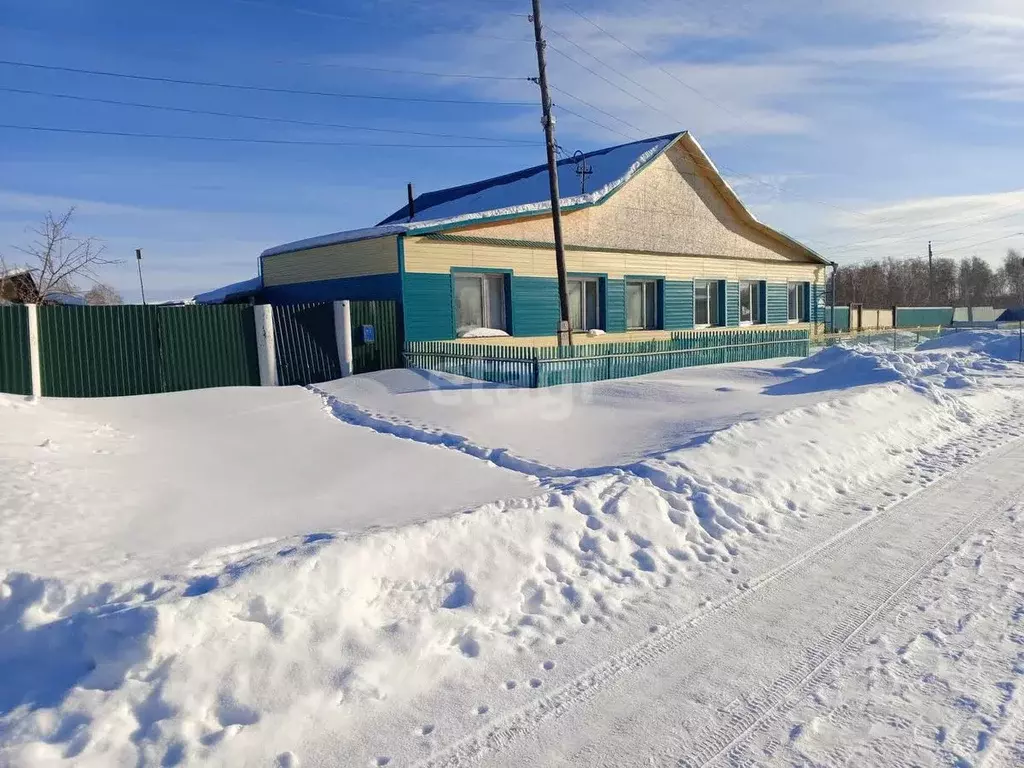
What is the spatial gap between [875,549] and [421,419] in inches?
250

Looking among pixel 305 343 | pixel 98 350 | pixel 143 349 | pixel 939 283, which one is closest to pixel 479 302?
pixel 305 343

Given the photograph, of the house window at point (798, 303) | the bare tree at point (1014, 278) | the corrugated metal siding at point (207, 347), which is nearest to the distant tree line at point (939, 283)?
the bare tree at point (1014, 278)

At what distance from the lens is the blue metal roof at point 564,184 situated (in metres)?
18.8

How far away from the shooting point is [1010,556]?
5.73 meters

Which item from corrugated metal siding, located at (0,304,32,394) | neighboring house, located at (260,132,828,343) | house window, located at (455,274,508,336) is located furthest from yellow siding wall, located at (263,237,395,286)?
corrugated metal siding, located at (0,304,32,394)

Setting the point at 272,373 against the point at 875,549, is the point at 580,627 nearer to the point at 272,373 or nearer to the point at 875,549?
the point at 875,549

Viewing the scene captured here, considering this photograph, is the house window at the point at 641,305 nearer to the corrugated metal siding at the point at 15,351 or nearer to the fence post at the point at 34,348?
the fence post at the point at 34,348

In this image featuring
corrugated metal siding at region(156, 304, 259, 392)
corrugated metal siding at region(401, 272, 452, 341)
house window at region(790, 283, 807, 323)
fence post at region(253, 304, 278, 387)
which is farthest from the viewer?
house window at region(790, 283, 807, 323)

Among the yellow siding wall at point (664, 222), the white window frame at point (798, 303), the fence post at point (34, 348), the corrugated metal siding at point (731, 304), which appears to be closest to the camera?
the fence post at point (34, 348)

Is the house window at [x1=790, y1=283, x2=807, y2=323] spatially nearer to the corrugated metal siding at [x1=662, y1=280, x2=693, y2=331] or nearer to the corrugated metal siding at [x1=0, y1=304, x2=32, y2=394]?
the corrugated metal siding at [x1=662, y1=280, x2=693, y2=331]

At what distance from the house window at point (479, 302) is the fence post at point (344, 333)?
2708 millimetres

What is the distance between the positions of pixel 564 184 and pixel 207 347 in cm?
1138

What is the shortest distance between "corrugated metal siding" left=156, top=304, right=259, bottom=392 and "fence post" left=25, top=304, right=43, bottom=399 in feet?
6.17

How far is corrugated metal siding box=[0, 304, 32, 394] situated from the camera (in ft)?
35.9
